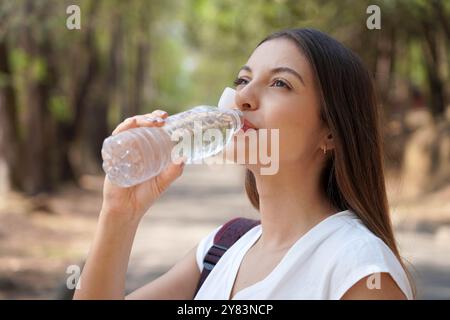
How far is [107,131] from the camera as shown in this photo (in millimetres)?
27422

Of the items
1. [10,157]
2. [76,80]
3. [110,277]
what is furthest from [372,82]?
[76,80]

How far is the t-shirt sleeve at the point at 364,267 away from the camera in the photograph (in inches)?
74.8

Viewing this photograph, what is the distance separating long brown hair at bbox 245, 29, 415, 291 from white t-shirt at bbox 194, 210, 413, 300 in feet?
0.28

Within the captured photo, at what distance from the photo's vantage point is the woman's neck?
91.8 inches

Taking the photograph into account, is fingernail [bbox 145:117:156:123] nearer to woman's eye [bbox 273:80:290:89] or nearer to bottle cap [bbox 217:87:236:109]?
bottle cap [bbox 217:87:236:109]

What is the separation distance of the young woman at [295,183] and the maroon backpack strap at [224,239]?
0.16ft

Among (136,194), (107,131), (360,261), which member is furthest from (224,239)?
(107,131)

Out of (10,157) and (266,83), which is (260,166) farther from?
(10,157)

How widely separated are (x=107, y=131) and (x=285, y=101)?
2560cm

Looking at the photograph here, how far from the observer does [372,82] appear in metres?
2.29

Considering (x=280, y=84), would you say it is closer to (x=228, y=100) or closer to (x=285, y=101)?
(x=285, y=101)

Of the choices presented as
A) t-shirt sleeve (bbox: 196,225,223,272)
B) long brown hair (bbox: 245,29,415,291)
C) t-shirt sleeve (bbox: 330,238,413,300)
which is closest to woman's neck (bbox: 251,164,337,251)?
long brown hair (bbox: 245,29,415,291)

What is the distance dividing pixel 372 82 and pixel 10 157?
13.9 m

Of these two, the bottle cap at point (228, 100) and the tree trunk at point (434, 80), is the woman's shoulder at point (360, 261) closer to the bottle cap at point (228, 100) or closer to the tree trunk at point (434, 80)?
the bottle cap at point (228, 100)
